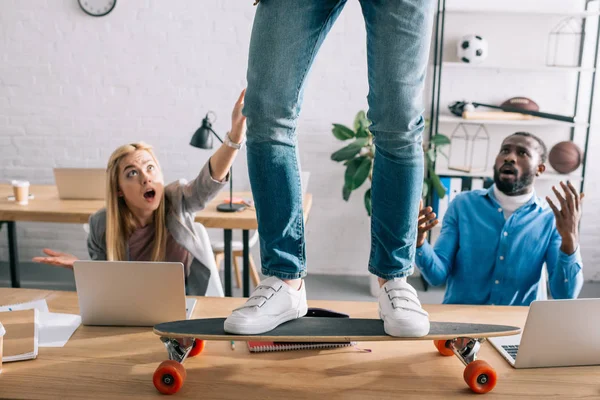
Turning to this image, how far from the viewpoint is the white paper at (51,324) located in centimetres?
161

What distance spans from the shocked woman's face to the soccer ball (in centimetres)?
254

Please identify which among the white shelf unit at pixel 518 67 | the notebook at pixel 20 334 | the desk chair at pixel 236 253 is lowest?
the desk chair at pixel 236 253

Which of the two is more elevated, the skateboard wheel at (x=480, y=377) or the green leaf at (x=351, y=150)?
the green leaf at (x=351, y=150)

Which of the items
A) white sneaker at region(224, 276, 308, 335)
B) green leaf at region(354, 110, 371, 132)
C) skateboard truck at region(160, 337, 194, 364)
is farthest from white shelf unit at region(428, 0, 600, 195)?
skateboard truck at region(160, 337, 194, 364)

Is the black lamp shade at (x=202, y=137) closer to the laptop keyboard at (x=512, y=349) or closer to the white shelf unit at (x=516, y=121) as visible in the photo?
the white shelf unit at (x=516, y=121)

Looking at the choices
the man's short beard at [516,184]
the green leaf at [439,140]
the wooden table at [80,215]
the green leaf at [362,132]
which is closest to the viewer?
the man's short beard at [516,184]

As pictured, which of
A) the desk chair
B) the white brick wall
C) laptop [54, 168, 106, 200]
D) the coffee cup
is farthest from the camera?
the white brick wall

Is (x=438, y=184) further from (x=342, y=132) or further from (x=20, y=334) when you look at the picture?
(x=20, y=334)

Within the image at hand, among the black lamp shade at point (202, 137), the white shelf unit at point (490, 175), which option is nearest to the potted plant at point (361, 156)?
the white shelf unit at point (490, 175)

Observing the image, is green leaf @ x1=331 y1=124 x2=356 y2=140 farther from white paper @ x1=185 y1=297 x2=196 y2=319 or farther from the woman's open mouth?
white paper @ x1=185 y1=297 x2=196 y2=319

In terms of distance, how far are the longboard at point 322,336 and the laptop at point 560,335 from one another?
0.18 ft

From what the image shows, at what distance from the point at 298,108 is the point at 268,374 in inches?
24.7

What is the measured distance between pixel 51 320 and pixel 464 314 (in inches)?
47.1

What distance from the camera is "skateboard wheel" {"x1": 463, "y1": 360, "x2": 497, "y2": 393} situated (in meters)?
1.35
